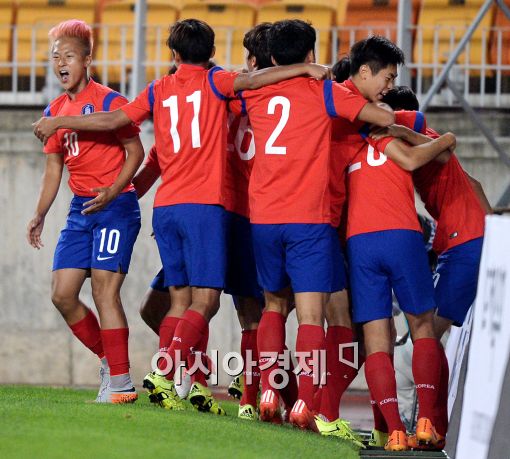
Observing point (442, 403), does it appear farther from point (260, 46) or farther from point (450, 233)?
point (260, 46)

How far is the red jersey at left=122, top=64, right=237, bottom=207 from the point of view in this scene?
609cm

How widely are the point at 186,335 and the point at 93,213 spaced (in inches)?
32.9

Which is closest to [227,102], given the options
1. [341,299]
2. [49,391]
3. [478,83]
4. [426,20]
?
[341,299]

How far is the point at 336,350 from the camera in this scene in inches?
241

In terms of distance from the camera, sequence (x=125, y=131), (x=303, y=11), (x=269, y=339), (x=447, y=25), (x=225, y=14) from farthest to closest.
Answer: (x=225, y=14)
(x=303, y=11)
(x=447, y=25)
(x=125, y=131)
(x=269, y=339)

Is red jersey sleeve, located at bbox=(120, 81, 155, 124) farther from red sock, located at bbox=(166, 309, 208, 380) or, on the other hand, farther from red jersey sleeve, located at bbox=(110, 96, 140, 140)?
red sock, located at bbox=(166, 309, 208, 380)

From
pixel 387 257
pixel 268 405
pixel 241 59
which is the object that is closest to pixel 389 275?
pixel 387 257

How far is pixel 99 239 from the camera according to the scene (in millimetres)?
6250

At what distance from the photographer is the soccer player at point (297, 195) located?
5742mm

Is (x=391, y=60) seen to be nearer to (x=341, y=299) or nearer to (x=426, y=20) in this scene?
(x=341, y=299)

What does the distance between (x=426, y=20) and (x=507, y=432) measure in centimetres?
812

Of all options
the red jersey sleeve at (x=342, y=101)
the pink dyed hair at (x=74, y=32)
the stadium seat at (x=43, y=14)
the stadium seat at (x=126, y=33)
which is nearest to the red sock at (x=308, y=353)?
the red jersey sleeve at (x=342, y=101)

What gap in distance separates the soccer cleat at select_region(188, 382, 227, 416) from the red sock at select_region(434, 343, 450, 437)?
3.43 feet

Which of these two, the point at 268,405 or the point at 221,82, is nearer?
the point at 268,405
